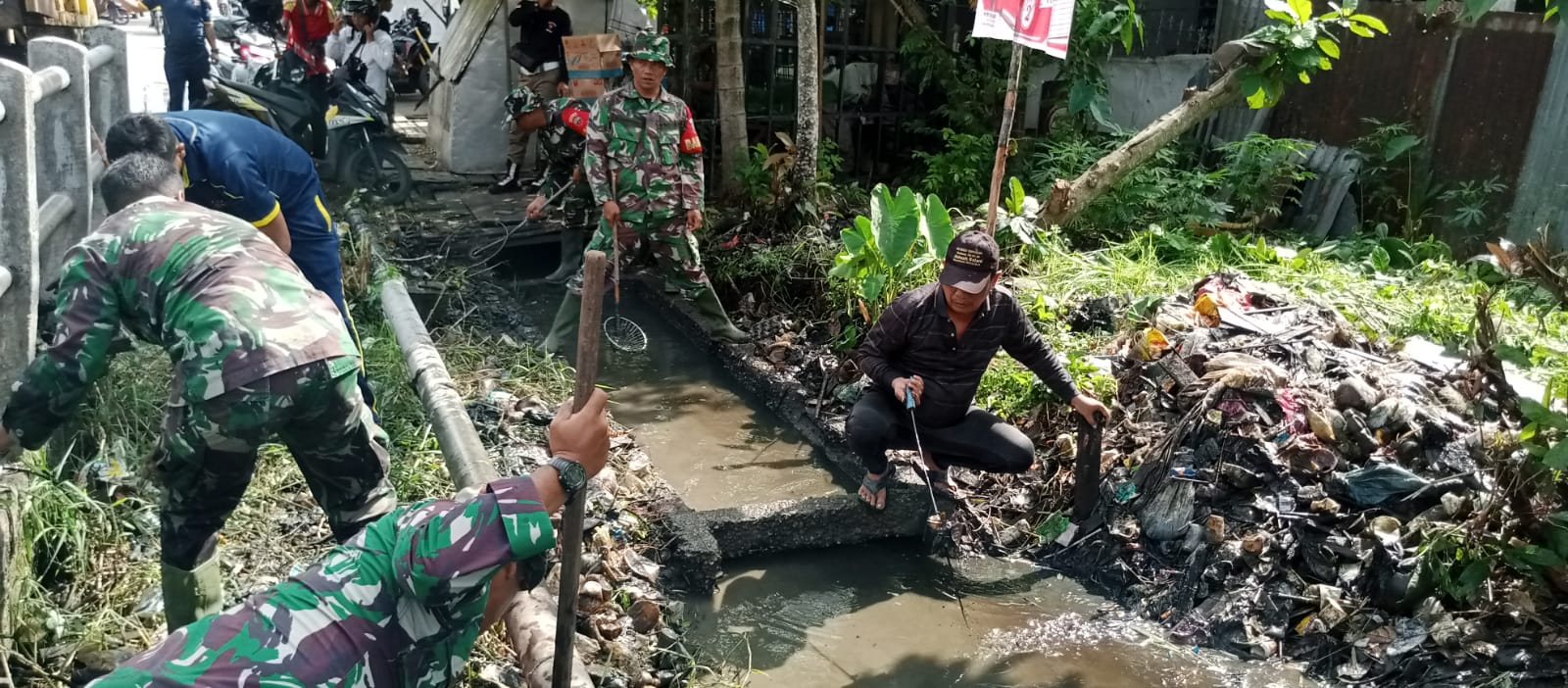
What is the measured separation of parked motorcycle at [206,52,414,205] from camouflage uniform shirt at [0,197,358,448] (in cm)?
644

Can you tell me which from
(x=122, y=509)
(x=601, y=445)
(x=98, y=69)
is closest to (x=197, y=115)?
(x=122, y=509)

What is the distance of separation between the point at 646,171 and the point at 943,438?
2.83 meters

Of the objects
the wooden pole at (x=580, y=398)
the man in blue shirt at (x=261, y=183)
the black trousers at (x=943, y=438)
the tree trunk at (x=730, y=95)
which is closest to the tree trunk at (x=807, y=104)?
the tree trunk at (x=730, y=95)

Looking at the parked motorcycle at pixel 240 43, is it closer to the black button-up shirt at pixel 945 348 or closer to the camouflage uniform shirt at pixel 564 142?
the camouflage uniform shirt at pixel 564 142

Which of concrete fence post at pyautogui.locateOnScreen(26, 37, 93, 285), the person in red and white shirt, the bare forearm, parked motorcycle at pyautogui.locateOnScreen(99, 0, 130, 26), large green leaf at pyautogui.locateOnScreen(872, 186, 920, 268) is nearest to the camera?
the bare forearm

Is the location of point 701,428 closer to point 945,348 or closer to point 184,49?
point 945,348

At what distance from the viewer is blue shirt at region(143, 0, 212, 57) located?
8.96m

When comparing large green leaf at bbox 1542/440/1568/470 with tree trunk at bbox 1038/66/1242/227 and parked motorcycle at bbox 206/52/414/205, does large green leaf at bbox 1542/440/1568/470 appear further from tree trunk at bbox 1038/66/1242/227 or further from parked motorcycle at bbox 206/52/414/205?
A: parked motorcycle at bbox 206/52/414/205

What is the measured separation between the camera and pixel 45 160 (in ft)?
14.3

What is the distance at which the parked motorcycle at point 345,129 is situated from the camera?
902 centimetres

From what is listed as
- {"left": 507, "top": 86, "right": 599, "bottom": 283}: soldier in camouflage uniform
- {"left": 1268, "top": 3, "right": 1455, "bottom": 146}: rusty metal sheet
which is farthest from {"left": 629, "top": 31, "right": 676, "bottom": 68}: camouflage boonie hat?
{"left": 1268, "top": 3, "right": 1455, "bottom": 146}: rusty metal sheet

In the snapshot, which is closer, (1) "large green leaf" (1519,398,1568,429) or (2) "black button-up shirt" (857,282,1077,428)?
(1) "large green leaf" (1519,398,1568,429)

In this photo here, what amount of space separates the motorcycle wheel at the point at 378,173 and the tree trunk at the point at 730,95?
9.81ft

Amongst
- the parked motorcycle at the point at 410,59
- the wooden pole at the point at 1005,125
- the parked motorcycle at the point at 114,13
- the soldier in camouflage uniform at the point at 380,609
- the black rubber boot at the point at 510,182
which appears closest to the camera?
the soldier in camouflage uniform at the point at 380,609
